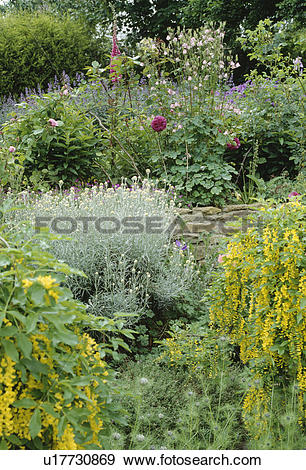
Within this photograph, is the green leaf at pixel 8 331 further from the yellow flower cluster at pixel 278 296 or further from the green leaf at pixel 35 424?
the yellow flower cluster at pixel 278 296

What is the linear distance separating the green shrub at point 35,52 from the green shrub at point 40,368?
8593 mm

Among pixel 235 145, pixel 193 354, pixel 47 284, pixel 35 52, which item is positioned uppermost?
pixel 35 52

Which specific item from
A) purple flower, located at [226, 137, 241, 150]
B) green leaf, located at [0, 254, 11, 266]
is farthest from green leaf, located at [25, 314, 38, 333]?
purple flower, located at [226, 137, 241, 150]

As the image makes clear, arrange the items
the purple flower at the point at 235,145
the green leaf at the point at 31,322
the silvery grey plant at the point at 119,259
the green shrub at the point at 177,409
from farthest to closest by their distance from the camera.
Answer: the purple flower at the point at 235,145
the silvery grey plant at the point at 119,259
the green shrub at the point at 177,409
the green leaf at the point at 31,322

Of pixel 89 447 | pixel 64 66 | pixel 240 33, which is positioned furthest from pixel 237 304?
pixel 240 33

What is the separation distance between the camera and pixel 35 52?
9.55 m

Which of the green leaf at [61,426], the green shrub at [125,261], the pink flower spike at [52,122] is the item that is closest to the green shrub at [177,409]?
the green shrub at [125,261]

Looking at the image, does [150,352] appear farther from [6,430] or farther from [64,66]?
[64,66]

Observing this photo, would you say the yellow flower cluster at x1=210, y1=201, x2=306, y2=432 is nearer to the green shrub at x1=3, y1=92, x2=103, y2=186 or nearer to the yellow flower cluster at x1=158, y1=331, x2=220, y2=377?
the yellow flower cluster at x1=158, y1=331, x2=220, y2=377

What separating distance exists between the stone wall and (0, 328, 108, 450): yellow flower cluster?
8.86 feet

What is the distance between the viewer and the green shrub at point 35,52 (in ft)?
30.8

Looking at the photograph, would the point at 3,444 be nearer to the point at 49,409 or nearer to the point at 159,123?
the point at 49,409

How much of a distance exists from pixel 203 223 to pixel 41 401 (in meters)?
3.29

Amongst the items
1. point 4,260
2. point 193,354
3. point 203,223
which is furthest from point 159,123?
point 4,260
